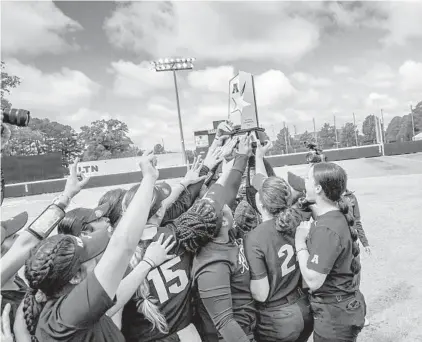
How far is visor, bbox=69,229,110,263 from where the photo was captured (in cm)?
153

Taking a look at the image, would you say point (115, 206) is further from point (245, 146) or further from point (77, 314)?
point (77, 314)

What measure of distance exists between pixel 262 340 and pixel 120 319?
950 mm

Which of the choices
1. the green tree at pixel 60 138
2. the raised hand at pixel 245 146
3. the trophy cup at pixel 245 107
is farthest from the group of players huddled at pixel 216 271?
the green tree at pixel 60 138

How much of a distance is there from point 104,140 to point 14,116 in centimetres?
7304

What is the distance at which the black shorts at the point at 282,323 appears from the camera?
221 cm

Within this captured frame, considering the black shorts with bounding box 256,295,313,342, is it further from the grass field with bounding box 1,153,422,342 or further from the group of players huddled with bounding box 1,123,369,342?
the grass field with bounding box 1,153,422,342

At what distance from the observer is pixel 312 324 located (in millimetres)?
2348

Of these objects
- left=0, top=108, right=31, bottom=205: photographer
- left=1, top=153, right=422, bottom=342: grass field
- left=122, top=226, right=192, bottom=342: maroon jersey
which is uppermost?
left=0, top=108, right=31, bottom=205: photographer

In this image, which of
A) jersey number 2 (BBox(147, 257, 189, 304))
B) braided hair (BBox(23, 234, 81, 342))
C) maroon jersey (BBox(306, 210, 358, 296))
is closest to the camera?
braided hair (BBox(23, 234, 81, 342))

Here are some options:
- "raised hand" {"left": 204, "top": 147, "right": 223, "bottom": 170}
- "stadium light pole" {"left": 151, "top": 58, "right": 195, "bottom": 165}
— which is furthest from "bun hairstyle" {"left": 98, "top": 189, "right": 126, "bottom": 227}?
"stadium light pole" {"left": 151, "top": 58, "right": 195, "bottom": 165}

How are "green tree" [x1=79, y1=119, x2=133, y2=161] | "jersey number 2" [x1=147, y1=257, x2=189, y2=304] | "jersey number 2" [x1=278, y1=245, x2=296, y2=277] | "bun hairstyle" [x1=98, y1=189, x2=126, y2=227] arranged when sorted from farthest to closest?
"green tree" [x1=79, y1=119, x2=133, y2=161], "bun hairstyle" [x1=98, y1=189, x2=126, y2=227], "jersey number 2" [x1=278, y1=245, x2=296, y2=277], "jersey number 2" [x1=147, y1=257, x2=189, y2=304]

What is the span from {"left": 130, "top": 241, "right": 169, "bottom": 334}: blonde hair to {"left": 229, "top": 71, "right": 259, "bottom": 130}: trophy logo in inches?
62.3

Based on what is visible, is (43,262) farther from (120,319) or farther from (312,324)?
(312,324)

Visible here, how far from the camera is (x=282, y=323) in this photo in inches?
87.0
